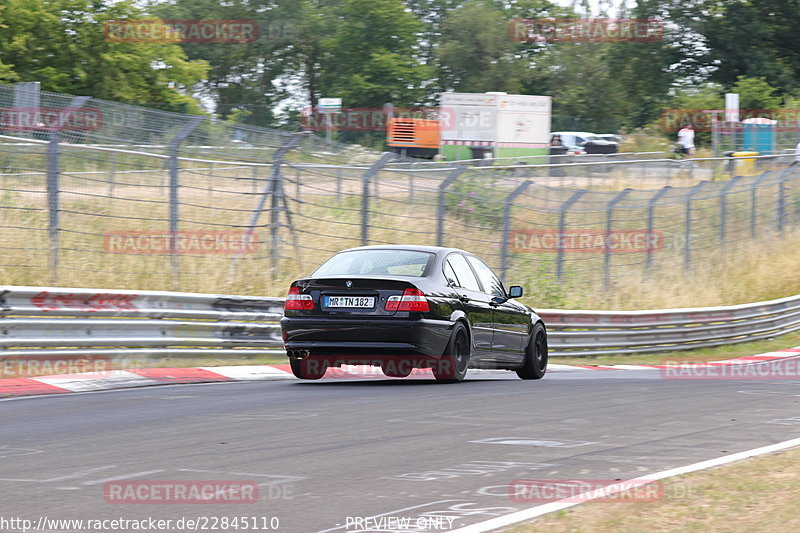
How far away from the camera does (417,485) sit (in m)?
6.36

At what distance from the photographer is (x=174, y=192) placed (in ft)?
49.2

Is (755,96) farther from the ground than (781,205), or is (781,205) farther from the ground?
(755,96)

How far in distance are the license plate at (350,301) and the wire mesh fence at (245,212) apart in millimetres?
3951

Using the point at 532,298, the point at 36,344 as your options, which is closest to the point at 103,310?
the point at 36,344

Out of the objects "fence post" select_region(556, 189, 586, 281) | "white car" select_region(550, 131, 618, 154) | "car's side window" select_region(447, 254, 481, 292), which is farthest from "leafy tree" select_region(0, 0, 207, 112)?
"car's side window" select_region(447, 254, 481, 292)

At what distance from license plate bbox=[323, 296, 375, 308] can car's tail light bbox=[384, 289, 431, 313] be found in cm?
17

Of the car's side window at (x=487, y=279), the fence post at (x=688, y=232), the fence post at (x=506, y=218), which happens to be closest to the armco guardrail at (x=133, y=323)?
the fence post at (x=506, y=218)

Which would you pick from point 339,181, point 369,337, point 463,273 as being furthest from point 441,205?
point 369,337

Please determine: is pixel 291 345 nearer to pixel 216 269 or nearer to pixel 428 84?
pixel 216 269

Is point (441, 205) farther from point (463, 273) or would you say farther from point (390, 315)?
point (390, 315)

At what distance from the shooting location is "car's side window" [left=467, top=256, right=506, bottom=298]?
43.3ft

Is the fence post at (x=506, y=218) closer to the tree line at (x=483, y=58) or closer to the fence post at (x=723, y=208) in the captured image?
the fence post at (x=723, y=208)

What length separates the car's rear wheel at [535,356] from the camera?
14.1m

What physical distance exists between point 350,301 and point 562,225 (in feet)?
39.2
